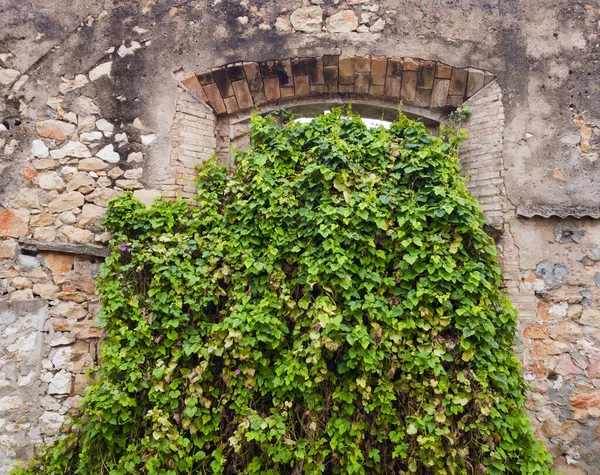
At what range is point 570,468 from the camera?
10.7 feet

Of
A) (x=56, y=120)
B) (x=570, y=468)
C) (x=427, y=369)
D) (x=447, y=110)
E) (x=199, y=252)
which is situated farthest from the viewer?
(x=447, y=110)

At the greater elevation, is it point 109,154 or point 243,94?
point 243,94

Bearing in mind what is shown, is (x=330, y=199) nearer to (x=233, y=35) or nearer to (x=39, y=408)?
(x=233, y=35)

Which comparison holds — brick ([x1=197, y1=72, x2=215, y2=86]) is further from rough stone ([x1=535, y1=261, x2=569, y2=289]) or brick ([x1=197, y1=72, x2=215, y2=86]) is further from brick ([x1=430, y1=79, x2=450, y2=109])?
rough stone ([x1=535, y1=261, x2=569, y2=289])

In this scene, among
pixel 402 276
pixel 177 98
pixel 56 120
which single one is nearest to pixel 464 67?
pixel 402 276

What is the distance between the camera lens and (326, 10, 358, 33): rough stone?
397cm

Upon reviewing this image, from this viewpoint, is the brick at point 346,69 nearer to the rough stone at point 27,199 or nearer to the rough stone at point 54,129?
the rough stone at point 54,129

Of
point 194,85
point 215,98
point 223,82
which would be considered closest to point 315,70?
point 223,82

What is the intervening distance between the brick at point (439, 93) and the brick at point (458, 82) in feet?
0.14

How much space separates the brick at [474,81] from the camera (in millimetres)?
3857

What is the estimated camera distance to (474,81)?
3.88 metres

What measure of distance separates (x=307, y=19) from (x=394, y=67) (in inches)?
35.4

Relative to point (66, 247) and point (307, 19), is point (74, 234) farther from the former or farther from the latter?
point (307, 19)

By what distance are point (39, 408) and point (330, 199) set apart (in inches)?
109
